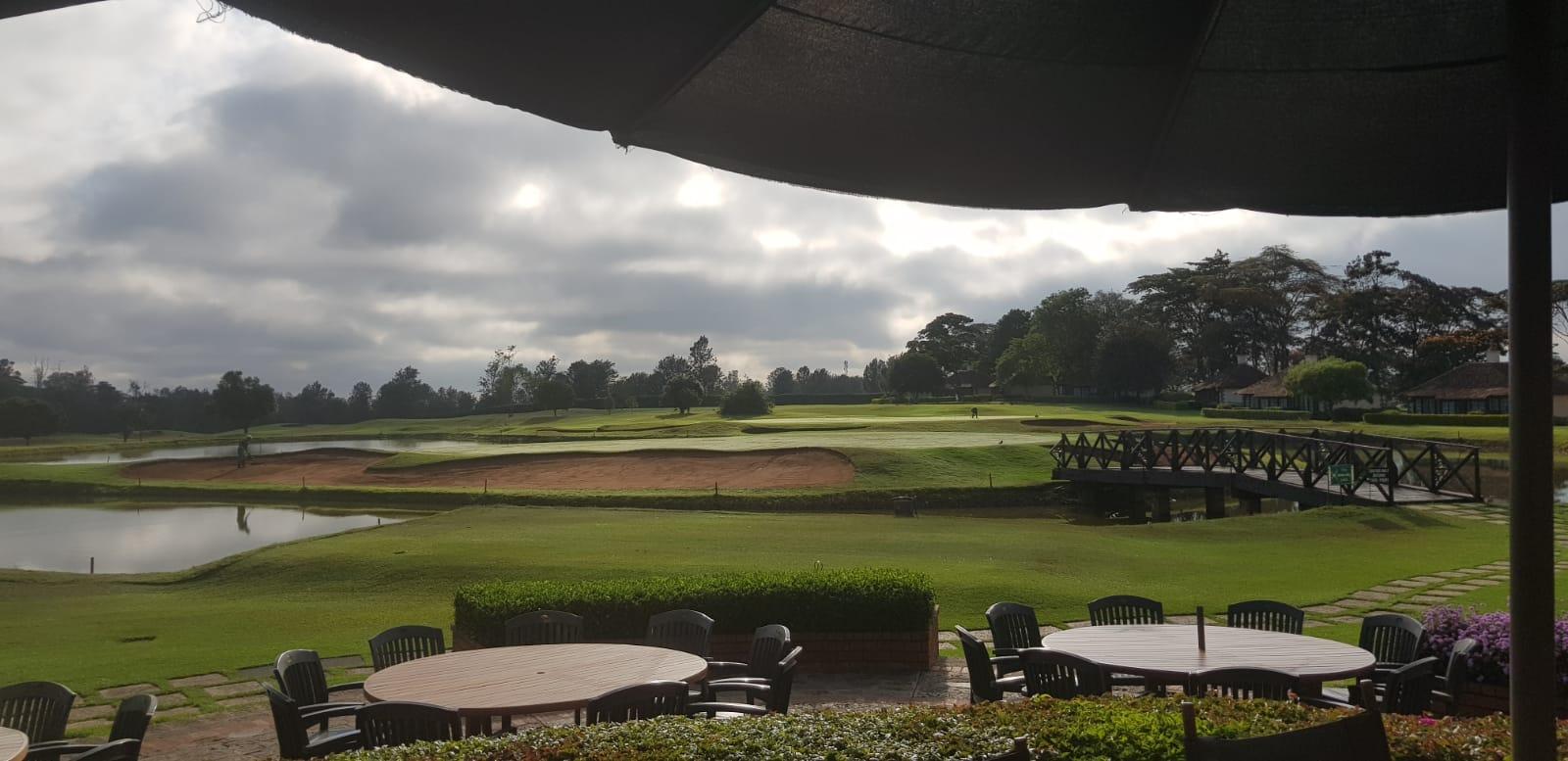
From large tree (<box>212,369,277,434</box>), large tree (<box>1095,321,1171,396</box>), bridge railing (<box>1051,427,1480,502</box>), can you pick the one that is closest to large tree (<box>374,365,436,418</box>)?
large tree (<box>212,369,277,434</box>)

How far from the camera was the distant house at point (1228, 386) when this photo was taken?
79.0m

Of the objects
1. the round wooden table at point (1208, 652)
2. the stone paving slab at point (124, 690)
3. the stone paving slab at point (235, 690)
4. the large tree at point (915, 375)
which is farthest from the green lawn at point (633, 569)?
the large tree at point (915, 375)

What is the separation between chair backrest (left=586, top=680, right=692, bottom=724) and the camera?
191 inches

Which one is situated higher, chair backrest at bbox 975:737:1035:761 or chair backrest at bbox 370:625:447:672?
chair backrest at bbox 975:737:1035:761

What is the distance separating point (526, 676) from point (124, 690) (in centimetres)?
559

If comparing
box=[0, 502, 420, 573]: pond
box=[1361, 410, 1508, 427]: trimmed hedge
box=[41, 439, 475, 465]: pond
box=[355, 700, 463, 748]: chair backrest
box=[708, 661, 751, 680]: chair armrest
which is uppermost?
Result: box=[1361, 410, 1508, 427]: trimmed hedge

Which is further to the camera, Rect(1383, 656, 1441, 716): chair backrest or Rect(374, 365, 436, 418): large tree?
Rect(374, 365, 436, 418): large tree

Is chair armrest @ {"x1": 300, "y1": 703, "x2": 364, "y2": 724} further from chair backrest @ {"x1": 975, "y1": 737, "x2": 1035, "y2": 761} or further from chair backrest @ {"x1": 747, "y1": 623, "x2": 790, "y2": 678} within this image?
chair backrest @ {"x1": 975, "y1": 737, "x2": 1035, "y2": 761}

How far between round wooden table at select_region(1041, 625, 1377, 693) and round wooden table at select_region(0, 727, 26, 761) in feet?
17.8

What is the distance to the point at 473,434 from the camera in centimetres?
6662

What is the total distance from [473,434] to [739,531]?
50.4 m

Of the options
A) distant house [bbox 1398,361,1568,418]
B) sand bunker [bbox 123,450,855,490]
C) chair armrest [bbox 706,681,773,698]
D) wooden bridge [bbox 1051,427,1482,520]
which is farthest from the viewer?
distant house [bbox 1398,361,1568,418]

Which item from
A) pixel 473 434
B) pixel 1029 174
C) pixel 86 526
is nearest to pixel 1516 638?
pixel 1029 174

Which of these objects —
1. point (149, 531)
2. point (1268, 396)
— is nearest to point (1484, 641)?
point (149, 531)
